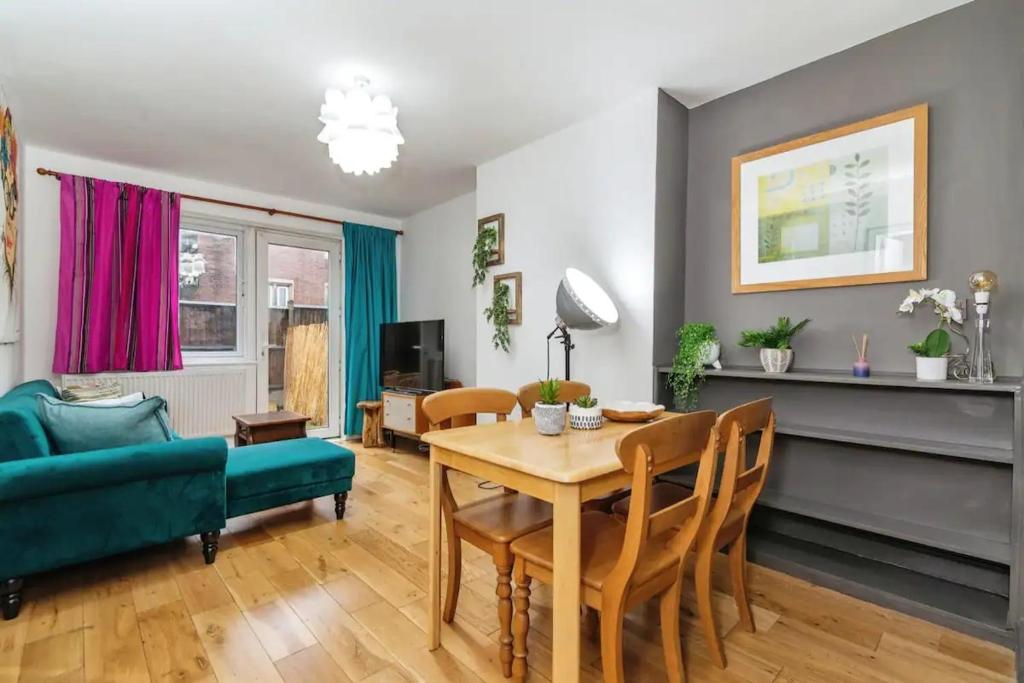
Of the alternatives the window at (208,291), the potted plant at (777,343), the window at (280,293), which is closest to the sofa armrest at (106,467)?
the window at (208,291)

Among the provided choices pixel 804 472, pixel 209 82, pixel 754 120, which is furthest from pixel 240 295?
pixel 804 472

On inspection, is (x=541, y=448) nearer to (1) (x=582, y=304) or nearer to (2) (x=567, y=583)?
(2) (x=567, y=583)

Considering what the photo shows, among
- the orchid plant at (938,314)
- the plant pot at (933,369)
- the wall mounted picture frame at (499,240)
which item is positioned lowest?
the plant pot at (933,369)

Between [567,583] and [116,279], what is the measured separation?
4.28 metres

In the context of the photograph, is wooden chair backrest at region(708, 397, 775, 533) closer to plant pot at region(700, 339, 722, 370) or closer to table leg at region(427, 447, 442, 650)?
plant pot at region(700, 339, 722, 370)

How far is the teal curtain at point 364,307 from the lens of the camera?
16.4 feet

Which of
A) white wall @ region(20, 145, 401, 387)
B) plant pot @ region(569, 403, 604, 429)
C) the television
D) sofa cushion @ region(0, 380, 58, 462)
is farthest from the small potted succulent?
white wall @ region(20, 145, 401, 387)

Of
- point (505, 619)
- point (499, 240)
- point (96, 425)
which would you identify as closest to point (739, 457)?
point (505, 619)

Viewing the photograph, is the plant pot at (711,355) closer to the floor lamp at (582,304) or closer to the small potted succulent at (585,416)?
the floor lamp at (582,304)

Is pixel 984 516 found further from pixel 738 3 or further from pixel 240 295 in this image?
pixel 240 295

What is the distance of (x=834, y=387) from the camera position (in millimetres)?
2250

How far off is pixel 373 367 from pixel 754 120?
4.12 metres

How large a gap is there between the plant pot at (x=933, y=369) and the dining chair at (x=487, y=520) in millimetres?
1604

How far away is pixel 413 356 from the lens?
4.49 metres
